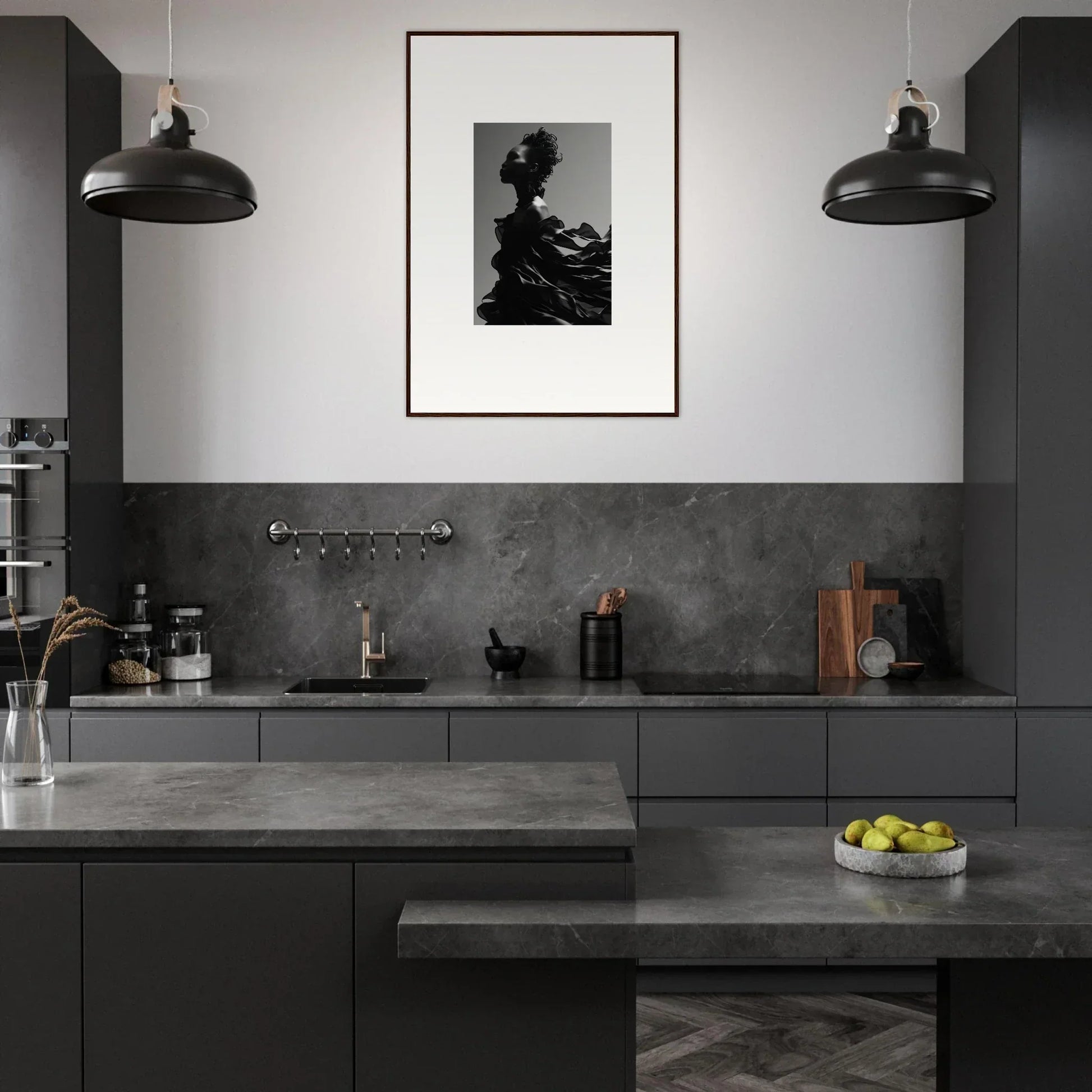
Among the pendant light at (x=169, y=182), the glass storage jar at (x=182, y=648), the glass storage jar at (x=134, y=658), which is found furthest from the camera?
the glass storage jar at (x=182, y=648)

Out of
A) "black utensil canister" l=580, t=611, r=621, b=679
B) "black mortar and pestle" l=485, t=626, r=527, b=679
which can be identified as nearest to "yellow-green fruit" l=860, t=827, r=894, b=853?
"black utensil canister" l=580, t=611, r=621, b=679

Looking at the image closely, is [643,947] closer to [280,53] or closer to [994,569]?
[994,569]

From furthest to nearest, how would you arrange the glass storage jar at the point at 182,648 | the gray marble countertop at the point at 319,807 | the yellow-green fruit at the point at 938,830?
the glass storage jar at the point at 182,648 → the yellow-green fruit at the point at 938,830 → the gray marble countertop at the point at 319,807

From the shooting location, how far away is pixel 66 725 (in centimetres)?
392

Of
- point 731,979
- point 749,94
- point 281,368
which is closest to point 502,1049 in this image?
point 731,979

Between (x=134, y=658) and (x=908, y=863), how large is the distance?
10.3ft

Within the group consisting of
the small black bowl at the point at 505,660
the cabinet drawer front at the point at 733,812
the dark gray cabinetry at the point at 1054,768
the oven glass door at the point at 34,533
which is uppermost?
the oven glass door at the point at 34,533

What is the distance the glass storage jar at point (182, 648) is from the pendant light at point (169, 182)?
204 cm

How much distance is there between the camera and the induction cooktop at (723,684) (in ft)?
13.3

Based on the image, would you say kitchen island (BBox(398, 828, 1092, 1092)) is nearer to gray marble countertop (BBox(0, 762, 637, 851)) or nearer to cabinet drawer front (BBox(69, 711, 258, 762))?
gray marble countertop (BBox(0, 762, 637, 851))

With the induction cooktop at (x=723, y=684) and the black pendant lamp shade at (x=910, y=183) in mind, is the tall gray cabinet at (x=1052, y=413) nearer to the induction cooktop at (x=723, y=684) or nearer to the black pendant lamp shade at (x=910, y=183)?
the induction cooktop at (x=723, y=684)

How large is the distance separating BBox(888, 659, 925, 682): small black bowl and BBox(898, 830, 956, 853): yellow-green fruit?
2257mm

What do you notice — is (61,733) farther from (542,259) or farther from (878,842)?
(878,842)

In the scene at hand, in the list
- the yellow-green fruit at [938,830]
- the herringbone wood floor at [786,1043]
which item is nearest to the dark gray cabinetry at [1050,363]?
the herringbone wood floor at [786,1043]
